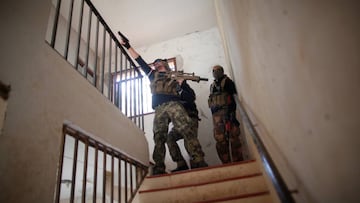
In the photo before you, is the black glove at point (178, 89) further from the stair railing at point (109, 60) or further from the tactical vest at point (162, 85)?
the stair railing at point (109, 60)

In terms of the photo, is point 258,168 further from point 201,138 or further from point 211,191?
point 201,138

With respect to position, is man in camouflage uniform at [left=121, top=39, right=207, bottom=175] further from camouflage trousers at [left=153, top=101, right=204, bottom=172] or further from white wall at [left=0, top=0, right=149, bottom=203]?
white wall at [left=0, top=0, right=149, bottom=203]

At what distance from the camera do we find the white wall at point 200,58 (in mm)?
4094

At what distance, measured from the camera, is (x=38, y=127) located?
1.30m

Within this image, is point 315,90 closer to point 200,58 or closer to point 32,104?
point 32,104

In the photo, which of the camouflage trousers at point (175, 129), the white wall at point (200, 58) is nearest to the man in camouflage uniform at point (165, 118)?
the camouflage trousers at point (175, 129)

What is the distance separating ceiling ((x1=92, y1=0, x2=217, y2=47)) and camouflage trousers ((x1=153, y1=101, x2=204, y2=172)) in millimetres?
2106

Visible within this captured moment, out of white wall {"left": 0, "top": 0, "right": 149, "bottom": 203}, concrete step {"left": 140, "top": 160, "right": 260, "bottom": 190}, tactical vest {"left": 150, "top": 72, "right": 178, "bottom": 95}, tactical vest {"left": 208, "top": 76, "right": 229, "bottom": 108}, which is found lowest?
concrete step {"left": 140, "top": 160, "right": 260, "bottom": 190}

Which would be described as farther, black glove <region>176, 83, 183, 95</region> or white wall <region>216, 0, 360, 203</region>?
black glove <region>176, 83, 183, 95</region>

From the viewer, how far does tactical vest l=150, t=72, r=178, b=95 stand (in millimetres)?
3162

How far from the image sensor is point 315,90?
2.39 feet

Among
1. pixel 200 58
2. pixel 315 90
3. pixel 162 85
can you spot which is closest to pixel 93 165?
pixel 162 85

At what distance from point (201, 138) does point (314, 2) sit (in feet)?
11.6

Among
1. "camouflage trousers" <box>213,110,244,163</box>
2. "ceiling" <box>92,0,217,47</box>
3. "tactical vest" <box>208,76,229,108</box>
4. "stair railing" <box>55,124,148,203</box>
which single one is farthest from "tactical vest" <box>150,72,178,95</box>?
"ceiling" <box>92,0,217,47</box>
